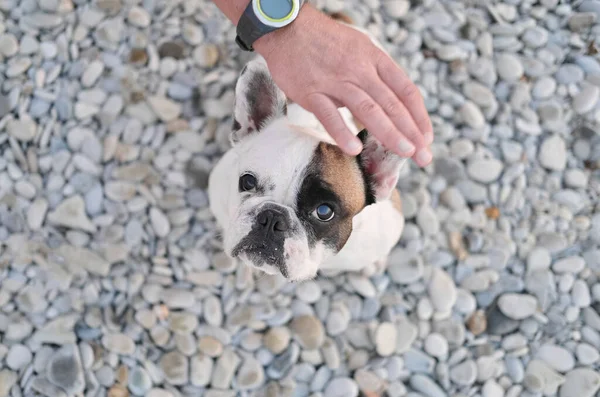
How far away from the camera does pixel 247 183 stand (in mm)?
2314

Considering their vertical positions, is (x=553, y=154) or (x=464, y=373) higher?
(x=553, y=154)

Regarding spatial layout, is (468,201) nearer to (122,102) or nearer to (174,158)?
(174,158)

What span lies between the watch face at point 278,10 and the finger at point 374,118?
15.6 inches

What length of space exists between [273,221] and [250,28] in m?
0.88

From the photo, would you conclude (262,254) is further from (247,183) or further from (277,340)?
(277,340)

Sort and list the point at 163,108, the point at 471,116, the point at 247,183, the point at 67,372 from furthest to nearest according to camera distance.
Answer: the point at 471,116 → the point at 163,108 → the point at 67,372 → the point at 247,183

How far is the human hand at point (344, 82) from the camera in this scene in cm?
217

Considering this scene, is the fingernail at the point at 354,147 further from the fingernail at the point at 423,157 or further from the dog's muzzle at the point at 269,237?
the dog's muzzle at the point at 269,237

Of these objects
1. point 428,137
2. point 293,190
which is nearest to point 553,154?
point 428,137

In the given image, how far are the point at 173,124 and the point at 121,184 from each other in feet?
1.54

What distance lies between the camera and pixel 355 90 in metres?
2.32

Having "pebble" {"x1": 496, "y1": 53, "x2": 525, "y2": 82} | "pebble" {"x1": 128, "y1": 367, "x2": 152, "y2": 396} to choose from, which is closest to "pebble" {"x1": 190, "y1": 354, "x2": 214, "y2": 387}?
"pebble" {"x1": 128, "y1": 367, "x2": 152, "y2": 396}

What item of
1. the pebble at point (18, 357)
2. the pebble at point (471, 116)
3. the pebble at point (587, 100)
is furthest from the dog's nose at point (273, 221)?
the pebble at point (587, 100)

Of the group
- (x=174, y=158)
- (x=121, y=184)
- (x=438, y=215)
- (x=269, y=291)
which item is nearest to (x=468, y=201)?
(x=438, y=215)
